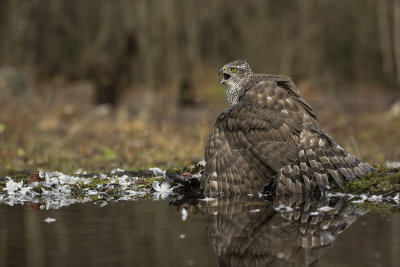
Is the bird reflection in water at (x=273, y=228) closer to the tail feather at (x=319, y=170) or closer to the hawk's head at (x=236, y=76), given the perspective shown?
the tail feather at (x=319, y=170)

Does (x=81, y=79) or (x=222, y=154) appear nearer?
(x=222, y=154)

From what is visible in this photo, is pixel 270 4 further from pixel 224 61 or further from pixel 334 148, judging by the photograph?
pixel 334 148

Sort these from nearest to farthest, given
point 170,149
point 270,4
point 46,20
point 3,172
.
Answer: point 3,172 → point 170,149 → point 270,4 → point 46,20

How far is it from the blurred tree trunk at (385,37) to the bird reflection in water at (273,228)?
22.2 meters

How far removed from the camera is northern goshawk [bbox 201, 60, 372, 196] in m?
7.17

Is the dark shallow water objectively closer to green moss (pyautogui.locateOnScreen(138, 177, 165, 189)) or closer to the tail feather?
the tail feather

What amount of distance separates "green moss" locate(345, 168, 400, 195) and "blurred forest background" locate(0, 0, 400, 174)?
8.91ft

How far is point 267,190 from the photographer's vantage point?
7.68 meters

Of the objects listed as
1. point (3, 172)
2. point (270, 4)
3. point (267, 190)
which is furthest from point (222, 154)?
point (270, 4)

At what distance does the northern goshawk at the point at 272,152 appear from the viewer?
7172mm

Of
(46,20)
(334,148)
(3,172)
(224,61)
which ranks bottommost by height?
(334,148)

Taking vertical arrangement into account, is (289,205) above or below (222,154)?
below

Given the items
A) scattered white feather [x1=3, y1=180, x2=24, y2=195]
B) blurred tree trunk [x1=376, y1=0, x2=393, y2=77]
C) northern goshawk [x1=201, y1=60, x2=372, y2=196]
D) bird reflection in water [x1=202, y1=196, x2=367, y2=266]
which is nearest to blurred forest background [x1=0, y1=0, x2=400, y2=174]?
blurred tree trunk [x1=376, y1=0, x2=393, y2=77]

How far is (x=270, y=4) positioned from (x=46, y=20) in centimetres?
1176
